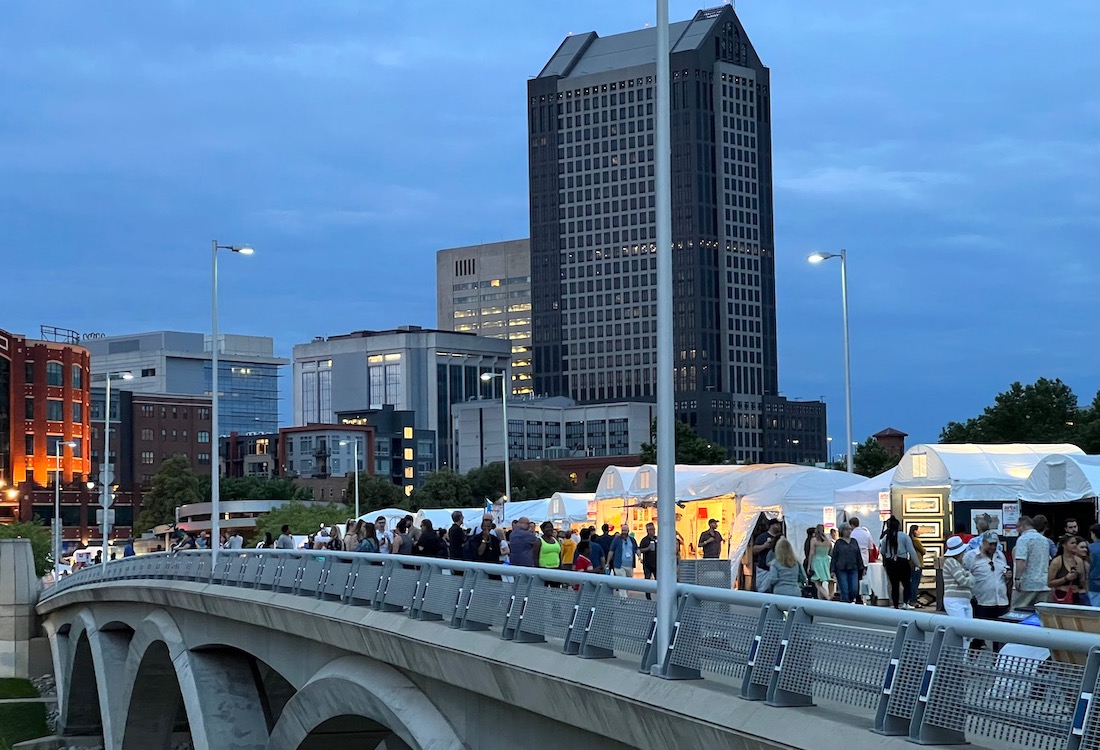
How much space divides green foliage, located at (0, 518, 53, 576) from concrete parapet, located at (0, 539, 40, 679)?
2717 cm

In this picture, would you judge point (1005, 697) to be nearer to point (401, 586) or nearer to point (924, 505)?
point (401, 586)

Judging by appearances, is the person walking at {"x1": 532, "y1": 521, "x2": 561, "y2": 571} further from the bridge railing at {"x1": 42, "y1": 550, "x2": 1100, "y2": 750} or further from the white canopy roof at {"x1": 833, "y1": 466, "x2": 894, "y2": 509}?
the white canopy roof at {"x1": 833, "y1": 466, "x2": 894, "y2": 509}

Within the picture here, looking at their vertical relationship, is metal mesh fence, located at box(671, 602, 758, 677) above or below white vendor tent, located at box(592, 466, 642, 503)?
below

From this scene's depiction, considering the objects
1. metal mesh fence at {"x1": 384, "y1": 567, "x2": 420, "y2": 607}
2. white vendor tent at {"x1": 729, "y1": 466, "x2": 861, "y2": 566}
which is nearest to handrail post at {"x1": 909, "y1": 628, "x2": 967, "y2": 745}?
metal mesh fence at {"x1": 384, "y1": 567, "x2": 420, "y2": 607}

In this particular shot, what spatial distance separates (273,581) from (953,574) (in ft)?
52.1

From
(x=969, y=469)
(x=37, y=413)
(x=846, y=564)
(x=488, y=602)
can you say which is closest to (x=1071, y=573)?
(x=488, y=602)

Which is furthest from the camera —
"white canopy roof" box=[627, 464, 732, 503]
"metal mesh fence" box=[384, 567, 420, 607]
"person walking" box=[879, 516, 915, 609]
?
"white canopy roof" box=[627, 464, 732, 503]

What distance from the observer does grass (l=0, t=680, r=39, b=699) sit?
232 ft

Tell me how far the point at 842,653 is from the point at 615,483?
3352 cm

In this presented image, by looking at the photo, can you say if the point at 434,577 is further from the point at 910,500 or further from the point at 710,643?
the point at 910,500

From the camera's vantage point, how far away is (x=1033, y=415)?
278ft

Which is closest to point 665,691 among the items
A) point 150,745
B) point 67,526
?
point 150,745

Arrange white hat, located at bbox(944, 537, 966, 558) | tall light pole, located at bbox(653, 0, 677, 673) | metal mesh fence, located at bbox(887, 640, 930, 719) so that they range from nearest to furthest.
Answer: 1. metal mesh fence, located at bbox(887, 640, 930, 719)
2. tall light pole, located at bbox(653, 0, 677, 673)
3. white hat, located at bbox(944, 537, 966, 558)

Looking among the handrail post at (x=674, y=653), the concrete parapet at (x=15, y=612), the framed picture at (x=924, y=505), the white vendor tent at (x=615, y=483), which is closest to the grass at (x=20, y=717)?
the concrete parapet at (x=15, y=612)
